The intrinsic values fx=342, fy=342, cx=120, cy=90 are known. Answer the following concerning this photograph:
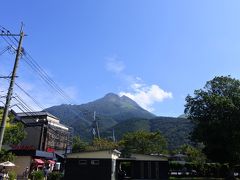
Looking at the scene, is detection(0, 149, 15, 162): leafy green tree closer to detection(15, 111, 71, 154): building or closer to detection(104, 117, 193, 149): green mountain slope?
detection(15, 111, 71, 154): building

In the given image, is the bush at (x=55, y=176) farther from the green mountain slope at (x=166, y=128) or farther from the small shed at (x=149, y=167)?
the green mountain slope at (x=166, y=128)

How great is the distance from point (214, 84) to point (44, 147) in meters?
44.7

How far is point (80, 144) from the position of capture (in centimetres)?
8606

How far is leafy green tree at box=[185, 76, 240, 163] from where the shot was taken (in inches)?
1700

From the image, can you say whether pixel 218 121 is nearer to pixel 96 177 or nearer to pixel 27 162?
pixel 96 177

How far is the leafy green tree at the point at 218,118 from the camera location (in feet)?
142

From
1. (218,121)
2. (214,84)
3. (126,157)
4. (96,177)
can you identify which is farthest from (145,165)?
(214,84)

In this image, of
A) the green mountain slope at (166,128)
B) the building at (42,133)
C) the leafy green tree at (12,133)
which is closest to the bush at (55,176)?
the leafy green tree at (12,133)

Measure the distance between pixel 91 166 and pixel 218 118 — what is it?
17713 mm

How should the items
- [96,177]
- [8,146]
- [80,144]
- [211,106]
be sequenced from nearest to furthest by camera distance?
[96,177]
[211,106]
[8,146]
[80,144]

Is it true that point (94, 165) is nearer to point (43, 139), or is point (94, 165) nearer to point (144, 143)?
point (144, 143)

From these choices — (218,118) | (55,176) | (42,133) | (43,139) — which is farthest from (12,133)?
(43,139)

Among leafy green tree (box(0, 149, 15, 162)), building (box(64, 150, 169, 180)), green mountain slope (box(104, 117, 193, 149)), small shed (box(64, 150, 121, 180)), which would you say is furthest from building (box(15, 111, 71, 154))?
green mountain slope (box(104, 117, 193, 149))

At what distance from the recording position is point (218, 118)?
44.7 m
